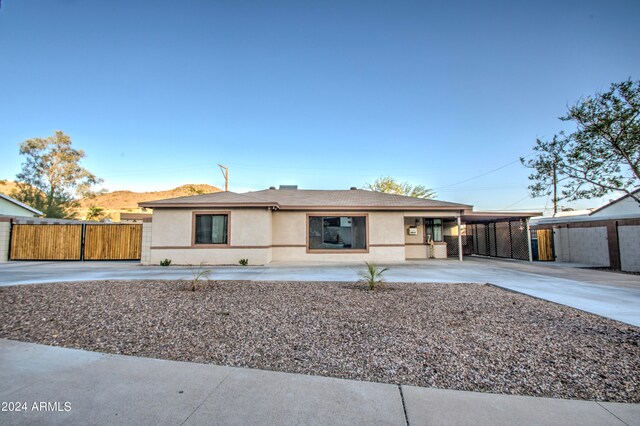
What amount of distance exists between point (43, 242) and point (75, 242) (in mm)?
1456

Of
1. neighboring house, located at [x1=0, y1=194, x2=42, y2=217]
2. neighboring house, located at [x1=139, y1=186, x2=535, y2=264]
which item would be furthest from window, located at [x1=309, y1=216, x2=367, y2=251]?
neighboring house, located at [x1=0, y1=194, x2=42, y2=217]

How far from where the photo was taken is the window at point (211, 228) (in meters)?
13.5

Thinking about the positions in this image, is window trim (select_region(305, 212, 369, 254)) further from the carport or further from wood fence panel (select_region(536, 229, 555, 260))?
wood fence panel (select_region(536, 229, 555, 260))

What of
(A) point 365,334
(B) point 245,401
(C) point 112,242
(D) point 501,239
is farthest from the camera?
(D) point 501,239

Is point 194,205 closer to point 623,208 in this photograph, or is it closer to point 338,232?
point 338,232

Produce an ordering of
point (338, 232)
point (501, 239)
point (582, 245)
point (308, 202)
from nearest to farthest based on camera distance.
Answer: point (582, 245), point (338, 232), point (308, 202), point (501, 239)

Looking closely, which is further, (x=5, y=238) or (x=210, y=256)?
(x=5, y=238)

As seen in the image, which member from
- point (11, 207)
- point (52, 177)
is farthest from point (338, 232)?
point (52, 177)

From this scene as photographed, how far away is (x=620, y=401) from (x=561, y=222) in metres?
16.6

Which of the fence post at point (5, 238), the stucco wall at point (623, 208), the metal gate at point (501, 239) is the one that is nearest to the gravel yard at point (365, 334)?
the fence post at point (5, 238)

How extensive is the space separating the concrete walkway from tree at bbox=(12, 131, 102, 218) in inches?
1577

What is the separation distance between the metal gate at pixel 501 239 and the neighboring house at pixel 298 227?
145 centimetres

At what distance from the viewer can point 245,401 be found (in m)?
2.58

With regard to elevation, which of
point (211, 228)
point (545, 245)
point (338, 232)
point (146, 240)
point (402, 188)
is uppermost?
point (402, 188)
